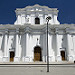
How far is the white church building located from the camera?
23.5m

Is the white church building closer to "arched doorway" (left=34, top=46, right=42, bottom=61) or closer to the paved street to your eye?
"arched doorway" (left=34, top=46, right=42, bottom=61)

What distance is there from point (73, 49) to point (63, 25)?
20.4 feet

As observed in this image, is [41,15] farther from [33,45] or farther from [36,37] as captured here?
[33,45]

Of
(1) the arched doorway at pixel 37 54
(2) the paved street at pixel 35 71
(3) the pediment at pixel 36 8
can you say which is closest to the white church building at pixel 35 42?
(1) the arched doorway at pixel 37 54

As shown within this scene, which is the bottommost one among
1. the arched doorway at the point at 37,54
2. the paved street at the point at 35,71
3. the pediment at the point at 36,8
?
the paved street at the point at 35,71

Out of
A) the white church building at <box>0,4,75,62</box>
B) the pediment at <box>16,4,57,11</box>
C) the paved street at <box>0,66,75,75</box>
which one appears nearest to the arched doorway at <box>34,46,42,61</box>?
the white church building at <box>0,4,75,62</box>

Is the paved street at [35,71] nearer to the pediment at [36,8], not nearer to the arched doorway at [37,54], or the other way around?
the arched doorway at [37,54]

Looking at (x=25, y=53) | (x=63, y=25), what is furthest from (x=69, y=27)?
(x=25, y=53)

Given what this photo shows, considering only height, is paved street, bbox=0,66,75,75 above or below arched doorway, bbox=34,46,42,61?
below

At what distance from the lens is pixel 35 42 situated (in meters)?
25.0

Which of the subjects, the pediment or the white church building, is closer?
the white church building

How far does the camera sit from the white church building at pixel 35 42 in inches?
925

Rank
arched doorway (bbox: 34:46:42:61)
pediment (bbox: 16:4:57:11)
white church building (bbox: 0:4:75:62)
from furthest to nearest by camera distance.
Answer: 1. pediment (bbox: 16:4:57:11)
2. arched doorway (bbox: 34:46:42:61)
3. white church building (bbox: 0:4:75:62)

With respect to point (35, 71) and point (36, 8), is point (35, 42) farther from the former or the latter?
point (35, 71)
